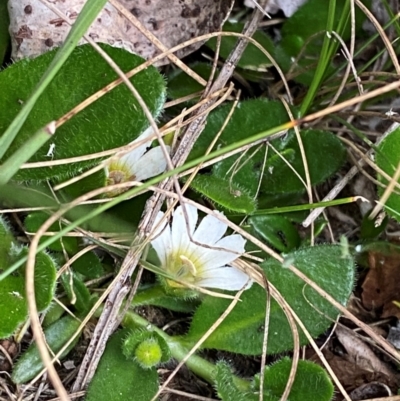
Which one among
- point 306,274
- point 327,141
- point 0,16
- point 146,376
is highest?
point 0,16

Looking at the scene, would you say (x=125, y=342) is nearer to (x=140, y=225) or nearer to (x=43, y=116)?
(x=140, y=225)

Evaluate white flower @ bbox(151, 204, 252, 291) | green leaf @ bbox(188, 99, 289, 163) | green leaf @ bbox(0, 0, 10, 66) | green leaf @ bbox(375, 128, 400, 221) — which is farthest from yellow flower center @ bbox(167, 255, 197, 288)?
green leaf @ bbox(0, 0, 10, 66)

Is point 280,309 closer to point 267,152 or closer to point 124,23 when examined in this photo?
point 267,152

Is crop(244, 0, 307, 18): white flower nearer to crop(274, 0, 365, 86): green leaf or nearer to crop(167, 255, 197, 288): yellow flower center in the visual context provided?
crop(274, 0, 365, 86): green leaf

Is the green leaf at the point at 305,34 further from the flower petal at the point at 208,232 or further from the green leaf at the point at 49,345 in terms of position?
the green leaf at the point at 49,345

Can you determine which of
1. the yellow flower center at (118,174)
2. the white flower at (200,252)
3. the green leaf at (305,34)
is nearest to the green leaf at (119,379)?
the white flower at (200,252)

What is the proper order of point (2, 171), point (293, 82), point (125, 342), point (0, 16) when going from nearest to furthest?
point (2, 171)
point (125, 342)
point (0, 16)
point (293, 82)

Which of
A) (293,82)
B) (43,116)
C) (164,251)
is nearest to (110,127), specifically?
(43,116)

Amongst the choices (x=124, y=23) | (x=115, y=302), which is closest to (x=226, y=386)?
(x=115, y=302)
